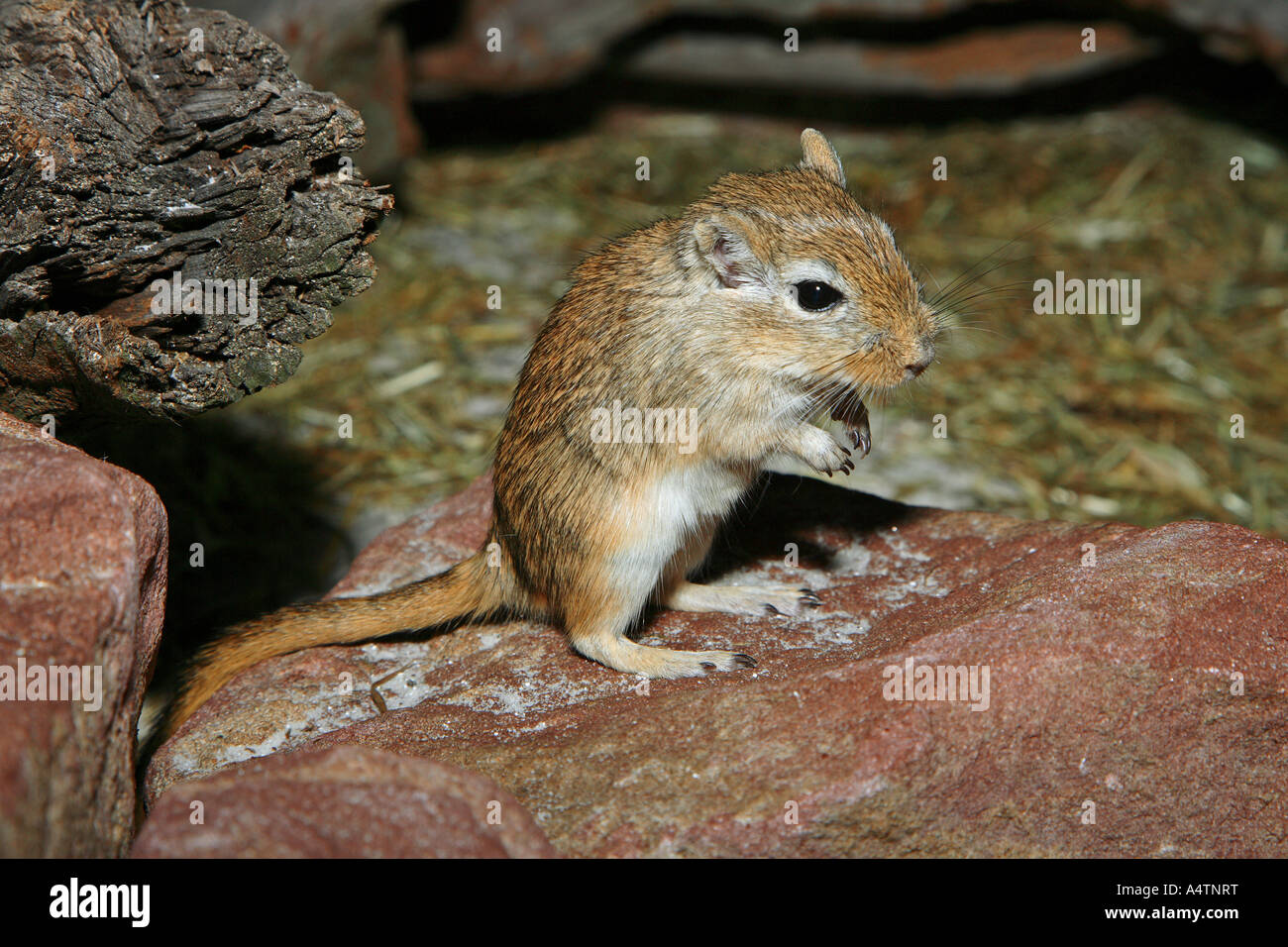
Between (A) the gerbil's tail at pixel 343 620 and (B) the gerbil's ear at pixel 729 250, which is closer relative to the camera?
(B) the gerbil's ear at pixel 729 250

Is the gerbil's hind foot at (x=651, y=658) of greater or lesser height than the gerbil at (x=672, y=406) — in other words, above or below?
below

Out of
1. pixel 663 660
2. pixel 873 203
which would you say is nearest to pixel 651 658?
pixel 663 660

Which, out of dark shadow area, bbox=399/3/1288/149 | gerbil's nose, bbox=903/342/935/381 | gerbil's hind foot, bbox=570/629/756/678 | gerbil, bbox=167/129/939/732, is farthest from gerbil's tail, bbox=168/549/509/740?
dark shadow area, bbox=399/3/1288/149

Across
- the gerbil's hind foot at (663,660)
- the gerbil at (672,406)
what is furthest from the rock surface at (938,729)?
the gerbil at (672,406)

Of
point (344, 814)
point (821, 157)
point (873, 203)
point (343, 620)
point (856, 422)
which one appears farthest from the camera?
point (873, 203)

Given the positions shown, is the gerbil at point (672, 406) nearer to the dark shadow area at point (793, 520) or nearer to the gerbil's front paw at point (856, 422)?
the gerbil's front paw at point (856, 422)

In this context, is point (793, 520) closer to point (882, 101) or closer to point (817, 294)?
point (817, 294)

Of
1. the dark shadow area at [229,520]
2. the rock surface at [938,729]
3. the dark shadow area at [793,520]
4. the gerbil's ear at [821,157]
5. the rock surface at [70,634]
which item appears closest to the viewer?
the rock surface at [70,634]

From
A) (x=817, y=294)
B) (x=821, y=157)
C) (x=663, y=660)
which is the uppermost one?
(x=821, y=157)
